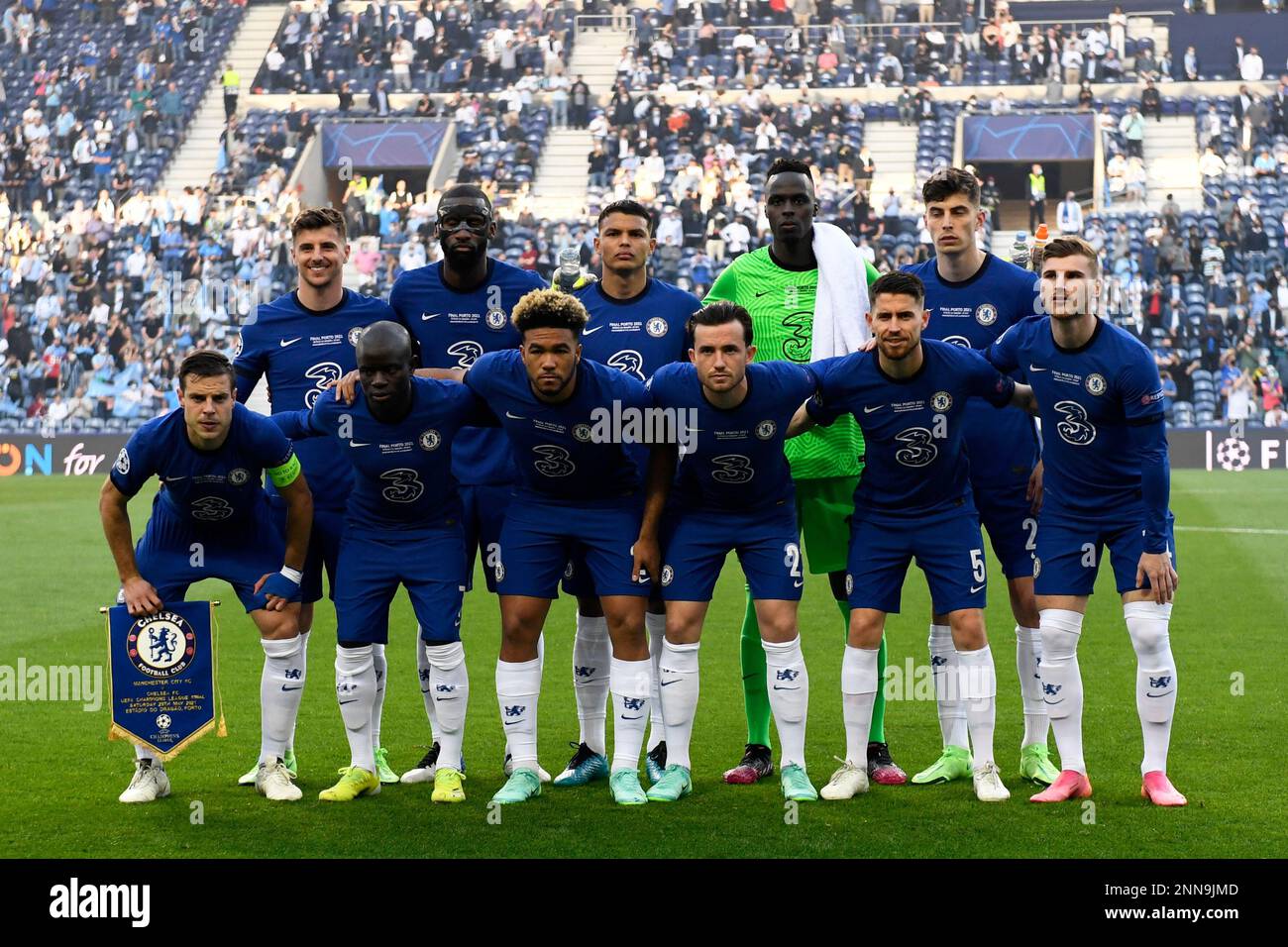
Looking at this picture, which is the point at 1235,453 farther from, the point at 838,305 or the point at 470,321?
the point at 470,321

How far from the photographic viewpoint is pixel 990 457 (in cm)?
709

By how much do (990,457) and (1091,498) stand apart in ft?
2.22

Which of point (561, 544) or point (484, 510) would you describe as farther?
point (484, 510)

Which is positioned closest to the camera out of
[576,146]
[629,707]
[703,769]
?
[629,707]

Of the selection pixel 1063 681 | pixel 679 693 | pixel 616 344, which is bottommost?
pixel 679 693

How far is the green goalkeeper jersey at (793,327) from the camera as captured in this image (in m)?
7.12

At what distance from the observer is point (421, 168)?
3450cm

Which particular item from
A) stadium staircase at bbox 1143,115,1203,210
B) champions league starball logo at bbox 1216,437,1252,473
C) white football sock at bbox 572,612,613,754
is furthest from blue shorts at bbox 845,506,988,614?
stadium staircase at bbox 1143,115,1203,210

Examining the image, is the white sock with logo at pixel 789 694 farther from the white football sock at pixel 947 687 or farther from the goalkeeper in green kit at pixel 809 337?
the white football sock at pixel 947 687

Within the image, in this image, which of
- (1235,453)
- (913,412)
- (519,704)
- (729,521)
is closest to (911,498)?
(913,412)

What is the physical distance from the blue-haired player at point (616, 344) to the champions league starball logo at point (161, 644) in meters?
1.59

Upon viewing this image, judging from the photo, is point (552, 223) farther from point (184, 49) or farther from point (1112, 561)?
point (1112, 561)

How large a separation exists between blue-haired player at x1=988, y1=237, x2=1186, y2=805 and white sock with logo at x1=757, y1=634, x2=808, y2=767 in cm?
96
